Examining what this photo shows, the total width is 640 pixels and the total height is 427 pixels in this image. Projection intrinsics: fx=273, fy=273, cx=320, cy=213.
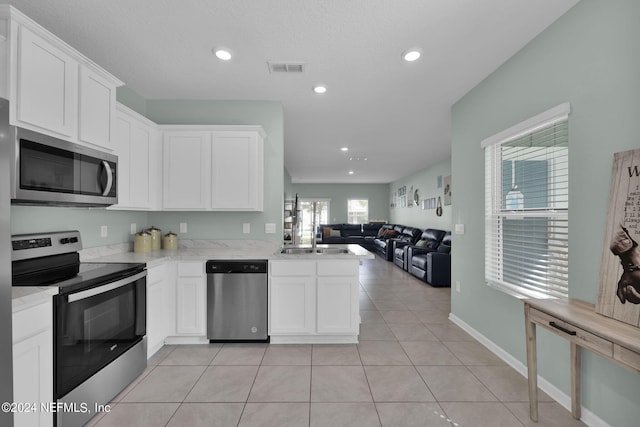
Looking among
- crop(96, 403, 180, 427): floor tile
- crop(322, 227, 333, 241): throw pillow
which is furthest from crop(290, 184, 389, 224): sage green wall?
crop(96, 403, 180, 427): floor tile

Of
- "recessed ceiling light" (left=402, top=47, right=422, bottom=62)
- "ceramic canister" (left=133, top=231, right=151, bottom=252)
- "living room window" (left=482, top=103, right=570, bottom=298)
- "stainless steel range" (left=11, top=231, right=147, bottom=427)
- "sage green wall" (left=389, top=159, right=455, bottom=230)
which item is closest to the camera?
"stainless steel range" (left=11, top=231, right=147, bottom=427)

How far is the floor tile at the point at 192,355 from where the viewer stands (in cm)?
239

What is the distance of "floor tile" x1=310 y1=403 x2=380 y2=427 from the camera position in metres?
1.69

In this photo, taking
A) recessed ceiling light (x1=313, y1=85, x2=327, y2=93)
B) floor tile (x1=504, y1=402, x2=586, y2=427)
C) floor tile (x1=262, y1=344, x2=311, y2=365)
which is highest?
recessed ceiling light (x1=313, y1=85, x2=327, y2=93)

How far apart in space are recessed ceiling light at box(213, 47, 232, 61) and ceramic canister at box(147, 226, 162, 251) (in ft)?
6.27

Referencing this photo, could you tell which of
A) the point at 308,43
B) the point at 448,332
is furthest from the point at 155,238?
the point at 448,332

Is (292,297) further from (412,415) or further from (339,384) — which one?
(412,415)

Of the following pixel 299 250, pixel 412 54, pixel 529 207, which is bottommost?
pixel 299 250

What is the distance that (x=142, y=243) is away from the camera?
282cm

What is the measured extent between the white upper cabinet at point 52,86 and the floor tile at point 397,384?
274cm

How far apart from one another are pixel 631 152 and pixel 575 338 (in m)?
0.99

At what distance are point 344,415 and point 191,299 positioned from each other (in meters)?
1.72

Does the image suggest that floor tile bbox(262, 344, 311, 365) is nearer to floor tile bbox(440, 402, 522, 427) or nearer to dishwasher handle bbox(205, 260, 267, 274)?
dishwasher handle bbox(205, 260, 267, 274)

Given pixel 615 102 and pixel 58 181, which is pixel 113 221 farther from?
pixel 615 102
